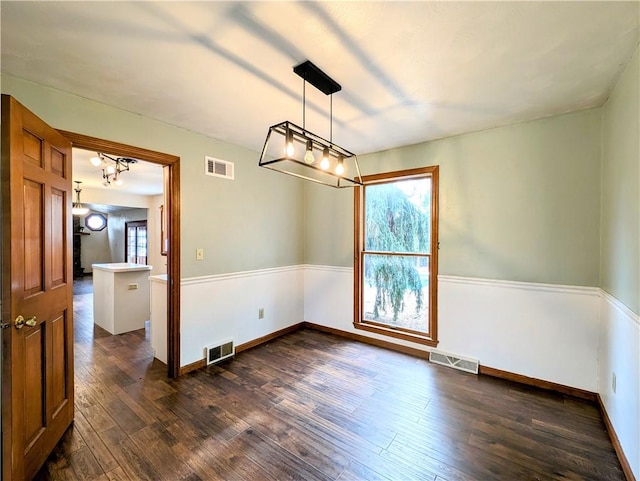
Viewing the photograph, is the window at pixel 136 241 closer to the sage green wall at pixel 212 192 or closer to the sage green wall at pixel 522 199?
the sage green wall at pixel 212 192

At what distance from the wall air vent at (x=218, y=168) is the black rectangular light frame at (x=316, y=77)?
65.5 inches

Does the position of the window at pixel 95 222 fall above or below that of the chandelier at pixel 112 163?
below

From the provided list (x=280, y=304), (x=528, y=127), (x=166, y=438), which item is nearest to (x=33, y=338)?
→ (x=166, y=438)

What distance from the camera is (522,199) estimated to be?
2.74m

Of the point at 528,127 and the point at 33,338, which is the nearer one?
the point at 33,338

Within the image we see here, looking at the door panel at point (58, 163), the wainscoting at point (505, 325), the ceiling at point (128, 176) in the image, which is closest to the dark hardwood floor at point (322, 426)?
the wainscoting at point (505, 325)

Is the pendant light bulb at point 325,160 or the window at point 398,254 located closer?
the pendant light bulb at point 325,160

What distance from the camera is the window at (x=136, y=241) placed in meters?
8.75

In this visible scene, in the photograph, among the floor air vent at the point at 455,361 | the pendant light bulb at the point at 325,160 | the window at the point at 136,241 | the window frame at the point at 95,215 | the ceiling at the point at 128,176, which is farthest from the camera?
the window frame at the point at 95,215

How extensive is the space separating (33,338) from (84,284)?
9.27m

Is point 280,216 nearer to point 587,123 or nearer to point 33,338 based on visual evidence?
point 33,338

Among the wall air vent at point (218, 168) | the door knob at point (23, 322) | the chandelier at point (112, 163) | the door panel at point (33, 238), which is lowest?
the door knob at point (23, 322)

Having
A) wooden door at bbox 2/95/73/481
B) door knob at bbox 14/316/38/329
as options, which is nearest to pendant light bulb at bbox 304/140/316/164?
wooden door at bbox 2/95/73/481

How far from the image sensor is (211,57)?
5.77ft
